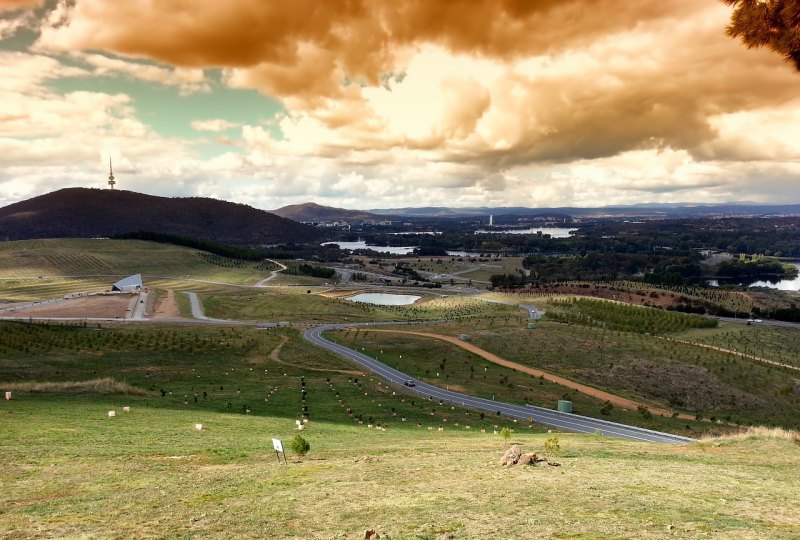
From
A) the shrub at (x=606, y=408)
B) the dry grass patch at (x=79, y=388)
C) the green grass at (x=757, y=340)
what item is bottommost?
the green grass at (x=757, y=340)

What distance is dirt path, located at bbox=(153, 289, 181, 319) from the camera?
12662cm

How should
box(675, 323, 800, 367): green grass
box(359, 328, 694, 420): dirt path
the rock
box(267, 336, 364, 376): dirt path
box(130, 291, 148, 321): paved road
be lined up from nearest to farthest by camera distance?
the rock
box(359, 328, 694, 420): dirt path
box(267, 336, 364, 376): dirt path
box(675, 323, 800, 367): green grass
box(130, 291, 148, 321): paved road

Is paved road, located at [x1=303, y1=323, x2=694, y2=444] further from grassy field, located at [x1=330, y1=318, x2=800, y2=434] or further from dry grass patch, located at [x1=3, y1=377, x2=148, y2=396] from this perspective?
dry grass patch, located at [x1=3, y1=377, x2=148, y2=396]

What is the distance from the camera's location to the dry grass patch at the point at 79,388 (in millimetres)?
42094

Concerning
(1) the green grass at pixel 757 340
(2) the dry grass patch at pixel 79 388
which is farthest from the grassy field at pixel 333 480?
(1) the green grass at pixel 757 340

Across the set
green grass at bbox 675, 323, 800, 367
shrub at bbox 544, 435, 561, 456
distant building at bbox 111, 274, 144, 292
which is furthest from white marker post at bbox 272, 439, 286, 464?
distant building at bbox 111, 274, 144, 292

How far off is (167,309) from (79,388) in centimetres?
9789

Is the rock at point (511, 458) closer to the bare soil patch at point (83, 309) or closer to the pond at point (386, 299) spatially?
the bare soil patch at point (83, 309)

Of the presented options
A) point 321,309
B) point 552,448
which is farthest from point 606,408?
point 321,309

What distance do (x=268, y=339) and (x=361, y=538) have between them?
8455 cm

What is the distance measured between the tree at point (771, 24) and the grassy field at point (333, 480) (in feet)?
53.5

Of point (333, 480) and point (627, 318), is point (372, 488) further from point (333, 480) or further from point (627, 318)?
point (627, 318)

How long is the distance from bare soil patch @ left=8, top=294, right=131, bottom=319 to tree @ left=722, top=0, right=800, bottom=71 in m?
134

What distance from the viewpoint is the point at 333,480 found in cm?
2067
